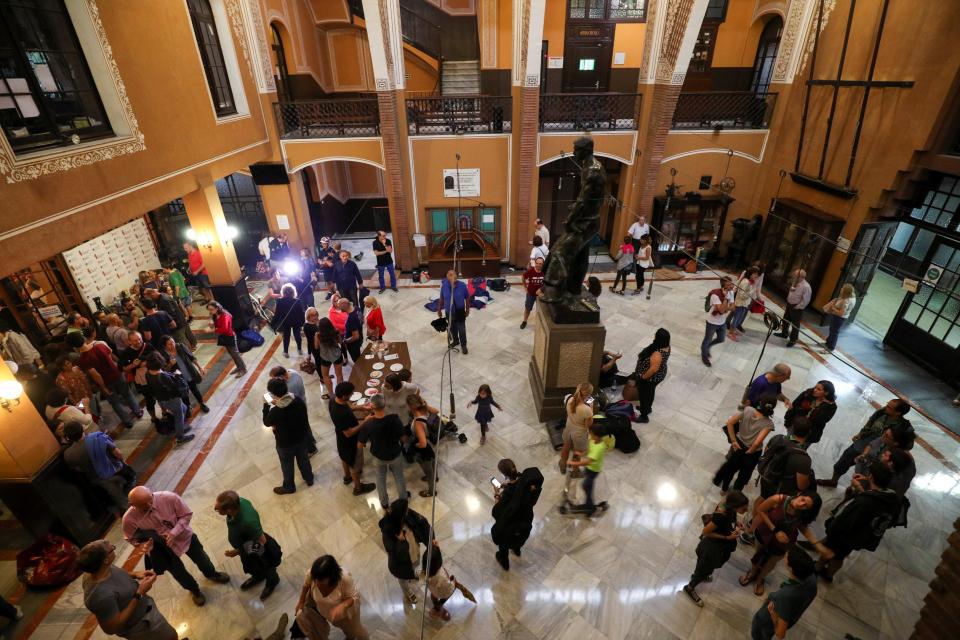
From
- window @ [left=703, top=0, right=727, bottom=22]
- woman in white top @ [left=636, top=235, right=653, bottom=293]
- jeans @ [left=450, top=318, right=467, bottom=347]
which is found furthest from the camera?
window @ [left=703, top=0, right=727, bottom=22]

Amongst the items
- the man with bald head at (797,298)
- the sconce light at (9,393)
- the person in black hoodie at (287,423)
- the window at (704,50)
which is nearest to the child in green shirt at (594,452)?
the person in black hoodie at (287,423)

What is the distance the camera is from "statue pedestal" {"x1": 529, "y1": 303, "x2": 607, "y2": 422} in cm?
604

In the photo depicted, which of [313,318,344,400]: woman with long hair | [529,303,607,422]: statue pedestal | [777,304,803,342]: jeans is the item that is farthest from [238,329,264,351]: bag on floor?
[777,304,803,342]: jeans

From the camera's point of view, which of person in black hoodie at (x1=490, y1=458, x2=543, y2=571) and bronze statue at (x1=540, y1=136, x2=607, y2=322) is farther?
bronze statue at (x1=540, y1=136, x2=607, y2=322)

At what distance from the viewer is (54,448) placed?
487 cm

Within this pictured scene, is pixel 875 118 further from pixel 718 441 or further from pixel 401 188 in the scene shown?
pixel 401 188

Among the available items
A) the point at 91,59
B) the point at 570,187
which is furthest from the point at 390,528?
the point at 570,187

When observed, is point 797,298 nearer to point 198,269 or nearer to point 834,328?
point 834,328

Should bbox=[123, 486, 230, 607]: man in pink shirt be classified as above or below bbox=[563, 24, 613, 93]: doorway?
below

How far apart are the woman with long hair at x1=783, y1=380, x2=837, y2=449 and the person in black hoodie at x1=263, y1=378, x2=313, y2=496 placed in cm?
524

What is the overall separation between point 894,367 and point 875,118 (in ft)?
A: 14.6

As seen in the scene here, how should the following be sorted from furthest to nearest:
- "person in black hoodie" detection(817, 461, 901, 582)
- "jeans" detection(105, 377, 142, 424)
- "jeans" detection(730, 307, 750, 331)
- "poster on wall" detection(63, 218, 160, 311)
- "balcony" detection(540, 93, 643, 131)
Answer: "balcony" detection(540, 93, 643, 131), "poster on wall" detection(63, 218, 160, 311), "jeans" detection(730, 307, 750, 331), "jeans" detection(105, 377, 142, 424), "person in black hoodie" detection(817, 461, 901, 582)

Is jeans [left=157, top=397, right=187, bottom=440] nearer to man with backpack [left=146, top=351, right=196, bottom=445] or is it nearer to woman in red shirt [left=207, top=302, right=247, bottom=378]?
man with backpack [left=146, top=351, right=196, bottom=445]

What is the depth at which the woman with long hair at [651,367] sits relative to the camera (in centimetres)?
564
